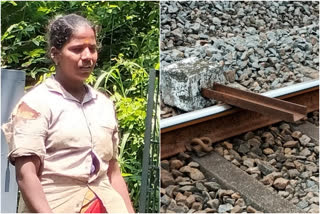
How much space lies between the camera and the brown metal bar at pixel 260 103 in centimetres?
285

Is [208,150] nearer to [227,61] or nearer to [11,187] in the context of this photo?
[227,61]

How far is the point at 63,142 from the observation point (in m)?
1.56

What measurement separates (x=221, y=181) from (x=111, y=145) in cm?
106

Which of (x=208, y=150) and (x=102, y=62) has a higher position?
(x=102, y=62)

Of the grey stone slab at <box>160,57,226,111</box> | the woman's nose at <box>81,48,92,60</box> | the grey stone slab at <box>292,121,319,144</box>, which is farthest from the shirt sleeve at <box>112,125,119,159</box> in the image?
the grey stone slab at <box>292,121,319,144</box>

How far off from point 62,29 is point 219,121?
4.75 feet

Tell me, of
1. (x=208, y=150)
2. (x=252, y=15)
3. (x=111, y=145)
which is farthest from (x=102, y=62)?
(x=252, y=15)

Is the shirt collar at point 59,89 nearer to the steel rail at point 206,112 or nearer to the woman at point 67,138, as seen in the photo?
the woman at point 67,138

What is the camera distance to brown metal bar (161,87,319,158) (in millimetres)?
2682

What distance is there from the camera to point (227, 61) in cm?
338

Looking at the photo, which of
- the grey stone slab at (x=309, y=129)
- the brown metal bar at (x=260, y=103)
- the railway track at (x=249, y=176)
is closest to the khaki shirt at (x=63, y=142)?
the railway track at (x=249, y=176)

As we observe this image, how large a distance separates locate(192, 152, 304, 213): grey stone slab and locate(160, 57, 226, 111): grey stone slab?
303 millimetres

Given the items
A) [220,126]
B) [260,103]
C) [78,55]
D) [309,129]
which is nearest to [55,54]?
[78,55]

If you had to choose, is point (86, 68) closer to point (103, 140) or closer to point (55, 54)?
point (55, 54)
